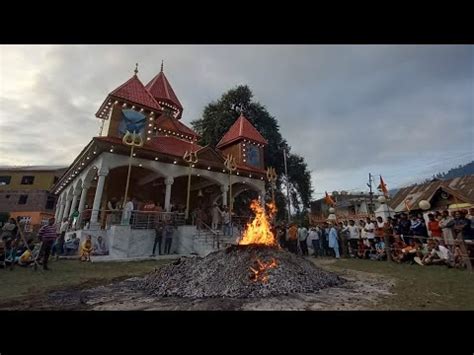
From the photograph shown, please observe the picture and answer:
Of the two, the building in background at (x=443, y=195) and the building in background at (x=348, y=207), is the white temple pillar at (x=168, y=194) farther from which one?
the building in background at (x=348, y=207)

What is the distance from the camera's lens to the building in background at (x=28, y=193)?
128 feet

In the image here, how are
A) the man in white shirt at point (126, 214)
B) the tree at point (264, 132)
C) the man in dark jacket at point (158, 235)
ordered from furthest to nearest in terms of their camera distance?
the tree at point (264, 132) → the man in white shirt at point (126, 214) → the man in dark jacket at point (158, 235)

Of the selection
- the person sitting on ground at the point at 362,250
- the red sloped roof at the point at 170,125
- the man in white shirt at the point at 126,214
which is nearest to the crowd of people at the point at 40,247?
the man in white shirt at the point at 126,214

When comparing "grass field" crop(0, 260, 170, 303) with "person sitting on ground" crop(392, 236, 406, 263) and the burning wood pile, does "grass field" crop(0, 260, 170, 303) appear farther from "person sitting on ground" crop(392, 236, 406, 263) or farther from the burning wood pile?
"person sitting on ground" crop(392, 236, 406, 263)

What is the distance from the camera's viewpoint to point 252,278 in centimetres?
611

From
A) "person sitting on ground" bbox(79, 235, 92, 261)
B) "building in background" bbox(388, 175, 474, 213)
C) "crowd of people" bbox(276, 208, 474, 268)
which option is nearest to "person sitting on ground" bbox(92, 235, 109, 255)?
"person sitting on ground" bbox(79, 235, 92, 261)

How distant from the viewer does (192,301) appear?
512cm

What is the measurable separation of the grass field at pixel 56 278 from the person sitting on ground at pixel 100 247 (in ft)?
7.80

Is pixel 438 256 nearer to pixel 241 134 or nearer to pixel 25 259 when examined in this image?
pixel 25 259

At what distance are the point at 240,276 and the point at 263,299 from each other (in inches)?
46.2

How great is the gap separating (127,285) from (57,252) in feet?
23.7
